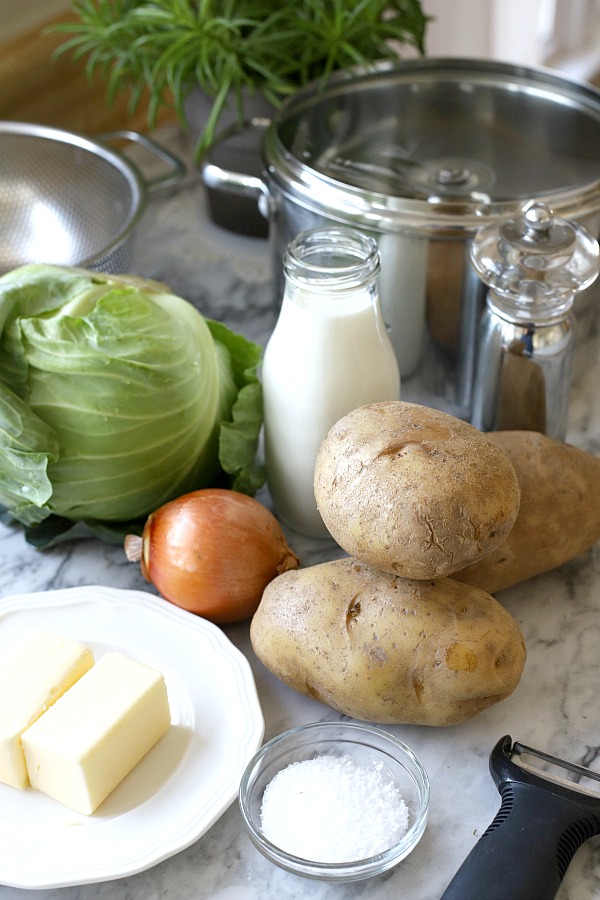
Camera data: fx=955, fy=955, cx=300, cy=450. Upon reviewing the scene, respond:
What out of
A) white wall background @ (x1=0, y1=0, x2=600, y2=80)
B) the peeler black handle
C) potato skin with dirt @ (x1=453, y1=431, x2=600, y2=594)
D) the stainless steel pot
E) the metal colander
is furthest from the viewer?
white wall background @ (x1=0, y1=0, x2=600, y2=80)

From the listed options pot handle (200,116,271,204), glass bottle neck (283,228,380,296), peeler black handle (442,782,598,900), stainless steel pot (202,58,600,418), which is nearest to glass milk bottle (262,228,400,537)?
glass bottle neck (283,228,380,296)

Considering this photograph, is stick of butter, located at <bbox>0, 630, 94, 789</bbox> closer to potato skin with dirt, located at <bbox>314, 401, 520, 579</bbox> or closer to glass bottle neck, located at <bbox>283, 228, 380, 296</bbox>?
potato skin with dirt, located at <bbox>314, 401, 520, 579</bbox>

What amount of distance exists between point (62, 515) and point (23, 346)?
0.17 m

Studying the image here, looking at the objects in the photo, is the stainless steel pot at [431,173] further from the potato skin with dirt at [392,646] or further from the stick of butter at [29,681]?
the stick of butter at [29,681]

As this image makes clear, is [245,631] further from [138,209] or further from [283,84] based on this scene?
[283,84]

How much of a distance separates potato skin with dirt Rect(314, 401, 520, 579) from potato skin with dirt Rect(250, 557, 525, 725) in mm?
32

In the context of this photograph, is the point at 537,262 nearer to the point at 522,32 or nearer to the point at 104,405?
the point at 104,405

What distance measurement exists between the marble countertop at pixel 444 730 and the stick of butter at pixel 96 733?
66 millimetres

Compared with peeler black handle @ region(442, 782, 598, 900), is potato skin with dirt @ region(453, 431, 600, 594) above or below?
above

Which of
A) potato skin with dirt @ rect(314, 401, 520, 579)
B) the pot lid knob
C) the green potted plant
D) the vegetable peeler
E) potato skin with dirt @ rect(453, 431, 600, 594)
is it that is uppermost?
the green potted plant

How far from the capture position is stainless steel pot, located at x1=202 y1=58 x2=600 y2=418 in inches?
36.9

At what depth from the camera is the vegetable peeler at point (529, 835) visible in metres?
0.59

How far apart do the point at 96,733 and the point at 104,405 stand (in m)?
0.28

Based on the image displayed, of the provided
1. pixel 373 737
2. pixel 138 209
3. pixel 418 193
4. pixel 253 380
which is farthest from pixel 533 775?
pixel 138 209
